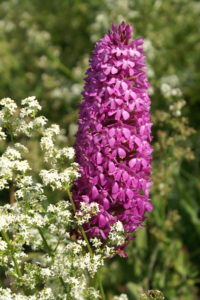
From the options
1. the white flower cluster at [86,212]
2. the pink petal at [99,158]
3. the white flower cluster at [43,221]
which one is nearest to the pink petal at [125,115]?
the pink petal at [99,158]

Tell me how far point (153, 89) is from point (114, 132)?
259 cm

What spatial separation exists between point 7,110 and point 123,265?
226 cm

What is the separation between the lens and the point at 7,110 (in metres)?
2.65

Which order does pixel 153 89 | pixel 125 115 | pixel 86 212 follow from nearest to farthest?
pixel 86 212 < pixel 125 115 < pixel 153 89

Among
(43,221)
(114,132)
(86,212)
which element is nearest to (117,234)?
(86,212)

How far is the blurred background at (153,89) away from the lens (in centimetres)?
421

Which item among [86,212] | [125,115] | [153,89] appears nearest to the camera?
[86,212]

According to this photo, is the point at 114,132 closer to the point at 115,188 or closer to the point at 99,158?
the point at 99,158

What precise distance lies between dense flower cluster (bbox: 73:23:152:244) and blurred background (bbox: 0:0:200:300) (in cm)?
105

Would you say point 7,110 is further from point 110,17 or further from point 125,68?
point 110,17

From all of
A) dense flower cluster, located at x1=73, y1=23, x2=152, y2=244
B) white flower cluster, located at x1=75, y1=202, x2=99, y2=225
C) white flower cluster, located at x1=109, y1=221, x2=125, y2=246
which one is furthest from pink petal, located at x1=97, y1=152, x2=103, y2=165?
white flower cluster, located at x1=109, y1=221, x2=125, y2=246

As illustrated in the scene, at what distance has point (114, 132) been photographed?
8.78ft

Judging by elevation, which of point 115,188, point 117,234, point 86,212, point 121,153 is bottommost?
point 117,234

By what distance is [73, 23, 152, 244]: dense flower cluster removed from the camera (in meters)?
2.68
